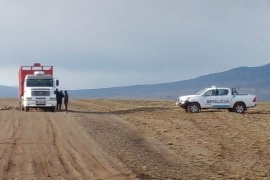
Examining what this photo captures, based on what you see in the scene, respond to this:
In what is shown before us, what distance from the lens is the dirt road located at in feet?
53.1

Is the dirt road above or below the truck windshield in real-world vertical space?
below

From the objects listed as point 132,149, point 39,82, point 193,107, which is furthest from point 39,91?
point 132,149

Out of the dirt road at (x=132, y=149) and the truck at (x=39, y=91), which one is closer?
the dirt road at (x=132, y=149)

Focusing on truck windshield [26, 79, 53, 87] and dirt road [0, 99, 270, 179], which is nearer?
dirt road [0, 99, 270, 179]

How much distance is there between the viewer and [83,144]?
843 inches

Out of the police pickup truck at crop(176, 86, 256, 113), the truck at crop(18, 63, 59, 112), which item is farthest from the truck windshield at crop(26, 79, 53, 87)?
the police pickup truck at crop(176, 86, 256, 113)

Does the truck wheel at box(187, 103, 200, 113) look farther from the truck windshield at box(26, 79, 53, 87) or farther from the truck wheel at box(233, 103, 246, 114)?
the truck windshield at box(26, 79, 53, 87)

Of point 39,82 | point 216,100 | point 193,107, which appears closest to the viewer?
point 216,100

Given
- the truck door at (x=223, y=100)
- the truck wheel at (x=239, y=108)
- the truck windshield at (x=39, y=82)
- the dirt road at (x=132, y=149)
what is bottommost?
the dirt road at (x=132, y=149)

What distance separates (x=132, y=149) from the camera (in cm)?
2097

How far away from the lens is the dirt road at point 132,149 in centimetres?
1619

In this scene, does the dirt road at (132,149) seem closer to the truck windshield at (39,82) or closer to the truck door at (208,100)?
the truck door at (208,100)

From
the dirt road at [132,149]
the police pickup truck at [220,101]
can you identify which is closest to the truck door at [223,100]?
the police pickup truck at [220,101]

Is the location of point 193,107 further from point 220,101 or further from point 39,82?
point 39,82
